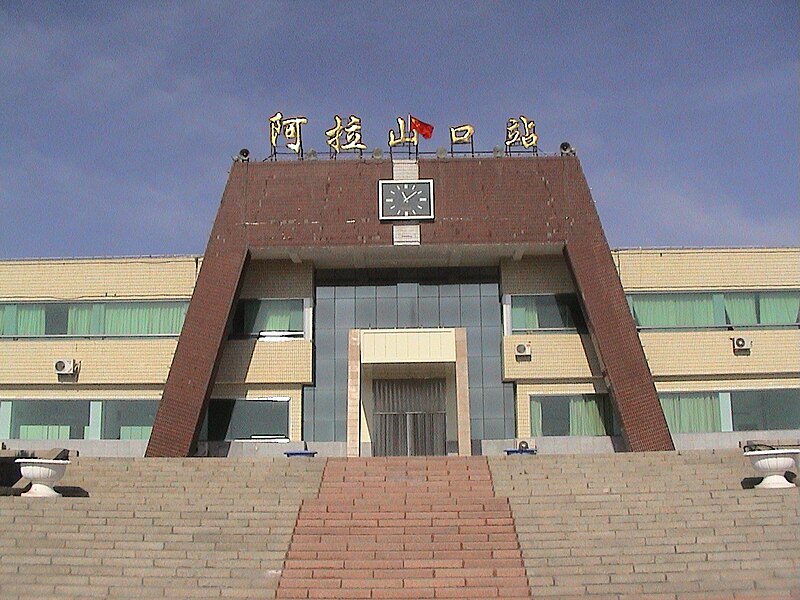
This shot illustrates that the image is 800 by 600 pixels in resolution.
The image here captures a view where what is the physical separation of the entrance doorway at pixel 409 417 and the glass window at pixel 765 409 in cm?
835

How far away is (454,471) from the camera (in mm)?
19875

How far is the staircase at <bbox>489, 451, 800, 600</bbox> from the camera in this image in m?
14.6

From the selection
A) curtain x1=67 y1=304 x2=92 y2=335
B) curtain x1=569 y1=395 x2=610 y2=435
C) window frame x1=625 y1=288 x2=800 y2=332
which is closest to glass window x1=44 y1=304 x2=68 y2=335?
curtain x1=67 y1=304 x2=92 y2=335

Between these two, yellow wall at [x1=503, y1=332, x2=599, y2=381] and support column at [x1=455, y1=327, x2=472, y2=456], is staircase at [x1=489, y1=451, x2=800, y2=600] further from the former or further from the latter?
yellow wall at [x1=503, y1=332, x2=599, y2=381]

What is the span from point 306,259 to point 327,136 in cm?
355

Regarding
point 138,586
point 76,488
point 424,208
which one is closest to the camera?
point 138,586

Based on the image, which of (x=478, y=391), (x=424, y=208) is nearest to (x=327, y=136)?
Result: (x=424, y=208)

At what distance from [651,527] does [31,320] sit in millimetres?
19538

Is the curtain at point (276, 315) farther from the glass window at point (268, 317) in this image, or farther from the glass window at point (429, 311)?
the glass window at point (429, 311)

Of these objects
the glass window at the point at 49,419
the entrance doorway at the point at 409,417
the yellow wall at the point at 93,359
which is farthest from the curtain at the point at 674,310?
the glass window at the point at 49,419

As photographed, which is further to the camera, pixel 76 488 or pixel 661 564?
pixel 76 488

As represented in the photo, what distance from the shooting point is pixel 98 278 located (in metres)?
28.0

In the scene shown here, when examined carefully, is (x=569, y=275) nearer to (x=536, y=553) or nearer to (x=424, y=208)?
(x=424, y=208)

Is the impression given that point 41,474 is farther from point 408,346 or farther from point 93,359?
point 408,346
